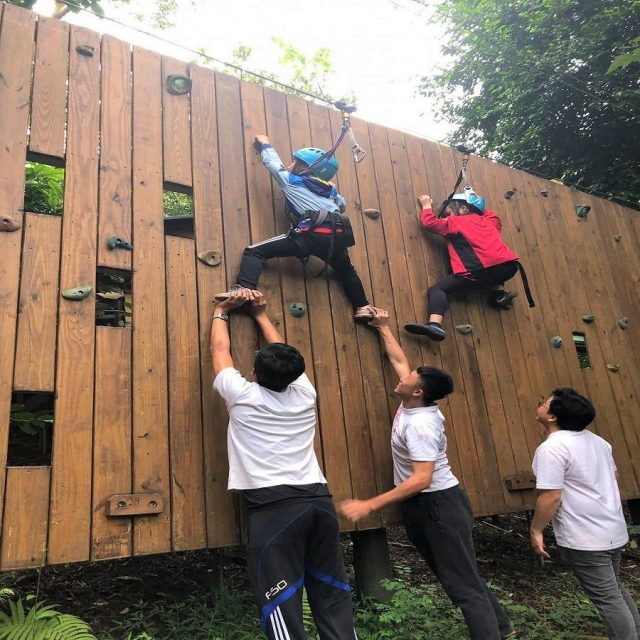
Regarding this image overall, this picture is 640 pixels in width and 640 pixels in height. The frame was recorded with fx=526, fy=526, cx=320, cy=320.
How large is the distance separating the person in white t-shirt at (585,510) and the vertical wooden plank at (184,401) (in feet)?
6.32

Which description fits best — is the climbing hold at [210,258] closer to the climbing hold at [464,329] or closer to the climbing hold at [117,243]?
the climbing hold at [117,243]

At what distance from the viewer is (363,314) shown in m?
3.68

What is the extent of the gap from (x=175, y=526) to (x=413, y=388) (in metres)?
1.53

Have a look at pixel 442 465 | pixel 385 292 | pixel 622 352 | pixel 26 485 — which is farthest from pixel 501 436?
pixel 26 485

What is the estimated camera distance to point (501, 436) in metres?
3.97

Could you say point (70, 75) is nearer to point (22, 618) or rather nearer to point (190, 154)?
point (190, 154)

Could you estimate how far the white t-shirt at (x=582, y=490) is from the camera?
9.42ft

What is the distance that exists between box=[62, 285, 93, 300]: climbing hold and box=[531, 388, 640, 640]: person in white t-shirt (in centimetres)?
272

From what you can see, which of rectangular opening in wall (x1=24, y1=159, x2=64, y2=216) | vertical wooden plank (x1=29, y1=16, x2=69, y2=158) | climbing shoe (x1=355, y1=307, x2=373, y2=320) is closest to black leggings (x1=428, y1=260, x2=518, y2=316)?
climbing shoe (x1=355, y1=307, x2=373, y2=320)

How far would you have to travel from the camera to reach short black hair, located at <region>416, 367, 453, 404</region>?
10.2ft

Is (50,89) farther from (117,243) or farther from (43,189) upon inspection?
(43,189)

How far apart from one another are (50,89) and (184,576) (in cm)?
347

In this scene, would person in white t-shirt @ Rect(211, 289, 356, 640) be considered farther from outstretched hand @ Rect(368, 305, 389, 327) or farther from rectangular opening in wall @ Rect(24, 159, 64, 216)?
rectangular opening in wall @ Rect(24, 159, 64, 216)

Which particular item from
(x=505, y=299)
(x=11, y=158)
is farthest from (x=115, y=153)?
(x=505, y=299)
